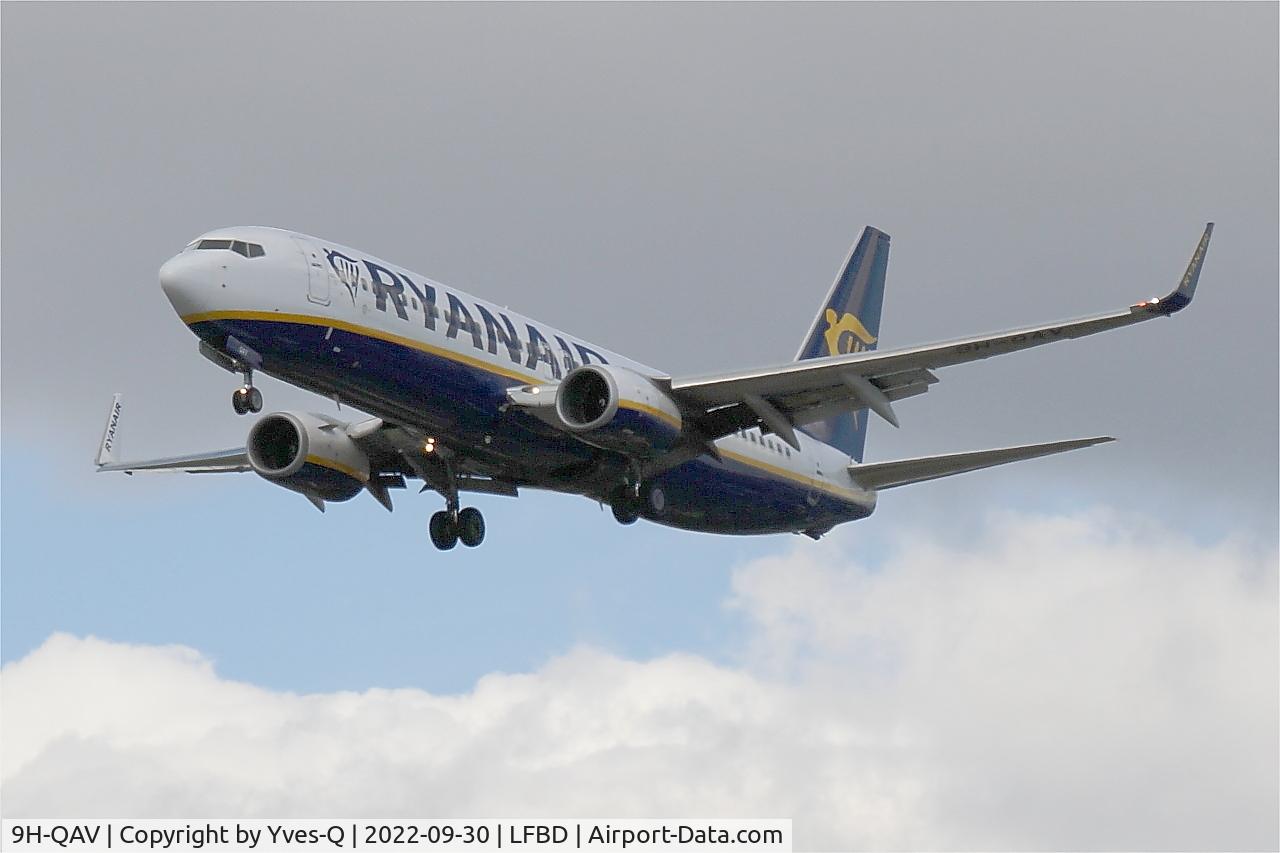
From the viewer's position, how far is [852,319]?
55.6 metres

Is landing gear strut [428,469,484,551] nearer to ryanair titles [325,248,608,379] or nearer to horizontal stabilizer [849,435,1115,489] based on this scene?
ryanair titles [325,248,608,379]

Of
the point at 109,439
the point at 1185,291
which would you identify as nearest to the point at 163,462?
the point at 109,439

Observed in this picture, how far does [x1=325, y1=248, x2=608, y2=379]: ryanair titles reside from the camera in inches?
1533

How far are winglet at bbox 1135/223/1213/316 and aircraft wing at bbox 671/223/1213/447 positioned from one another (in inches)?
6.3

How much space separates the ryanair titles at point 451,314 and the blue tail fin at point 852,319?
426 inches

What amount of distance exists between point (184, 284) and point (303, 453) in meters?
7.80

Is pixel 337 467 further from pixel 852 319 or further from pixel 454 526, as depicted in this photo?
pixel 852 319

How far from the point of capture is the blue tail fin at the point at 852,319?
52906 mm

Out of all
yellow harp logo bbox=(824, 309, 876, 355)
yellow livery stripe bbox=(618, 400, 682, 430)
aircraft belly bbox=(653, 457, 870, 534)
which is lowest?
yellow livery stripe bbox=(618, 400, 682, 430)

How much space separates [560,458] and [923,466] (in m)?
9.43

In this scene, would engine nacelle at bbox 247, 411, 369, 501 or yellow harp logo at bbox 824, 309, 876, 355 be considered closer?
engine nacelle at bbox 247, 411, 369, 501

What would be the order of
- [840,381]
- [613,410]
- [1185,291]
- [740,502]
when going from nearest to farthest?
[1185,291], [613,410], [840,381], [740,502]

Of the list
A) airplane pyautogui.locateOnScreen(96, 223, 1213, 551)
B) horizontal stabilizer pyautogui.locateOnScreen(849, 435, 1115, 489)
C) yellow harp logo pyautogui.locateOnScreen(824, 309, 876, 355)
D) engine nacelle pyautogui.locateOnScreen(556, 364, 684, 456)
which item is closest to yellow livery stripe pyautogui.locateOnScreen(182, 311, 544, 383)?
airplane pyautogui.locateOnScreen(96, 223, 1213, 551)

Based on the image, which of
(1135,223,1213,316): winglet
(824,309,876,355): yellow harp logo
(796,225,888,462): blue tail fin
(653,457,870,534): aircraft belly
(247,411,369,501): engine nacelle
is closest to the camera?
(1135,223,1213,316): winglet
